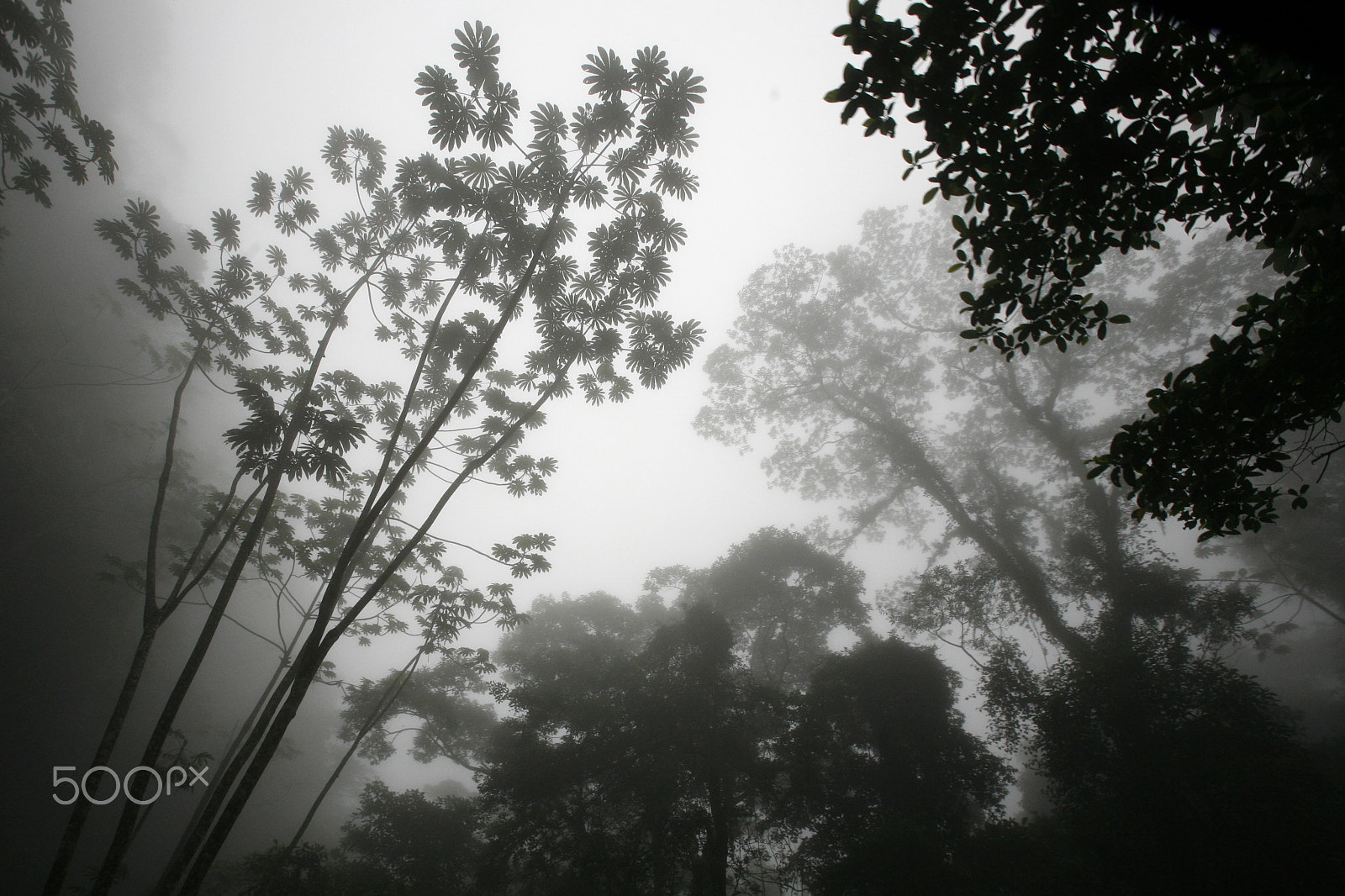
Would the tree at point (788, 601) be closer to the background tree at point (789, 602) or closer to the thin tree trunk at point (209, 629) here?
the background tree at point (789, 602)

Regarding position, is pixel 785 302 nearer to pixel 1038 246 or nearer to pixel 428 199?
pixel 428 199

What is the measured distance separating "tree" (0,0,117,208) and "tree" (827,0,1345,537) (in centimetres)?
989

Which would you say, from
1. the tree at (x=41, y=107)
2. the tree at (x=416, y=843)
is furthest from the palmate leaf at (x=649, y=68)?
the tree at (x=416, y=843)

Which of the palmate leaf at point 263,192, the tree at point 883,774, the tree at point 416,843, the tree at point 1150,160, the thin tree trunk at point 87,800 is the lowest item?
the tree at point 416,843

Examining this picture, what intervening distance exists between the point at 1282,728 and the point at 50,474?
37.6 meters

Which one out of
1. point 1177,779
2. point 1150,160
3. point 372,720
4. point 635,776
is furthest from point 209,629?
point 1177,779

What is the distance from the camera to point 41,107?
5.98 metres

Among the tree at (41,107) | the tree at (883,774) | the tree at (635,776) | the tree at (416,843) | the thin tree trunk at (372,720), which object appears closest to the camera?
the tree at (41,107)

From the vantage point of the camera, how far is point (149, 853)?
66.8ft

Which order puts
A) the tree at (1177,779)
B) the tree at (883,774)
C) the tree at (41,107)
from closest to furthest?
the tree at (41,107)
the tree at (1177,779)
the tree at (883,774)

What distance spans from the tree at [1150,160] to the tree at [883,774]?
28.7 feet

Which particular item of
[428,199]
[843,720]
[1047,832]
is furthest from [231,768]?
[1047,832]

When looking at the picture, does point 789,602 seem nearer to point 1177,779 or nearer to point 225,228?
point 1177,779

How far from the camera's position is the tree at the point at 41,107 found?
572cm
